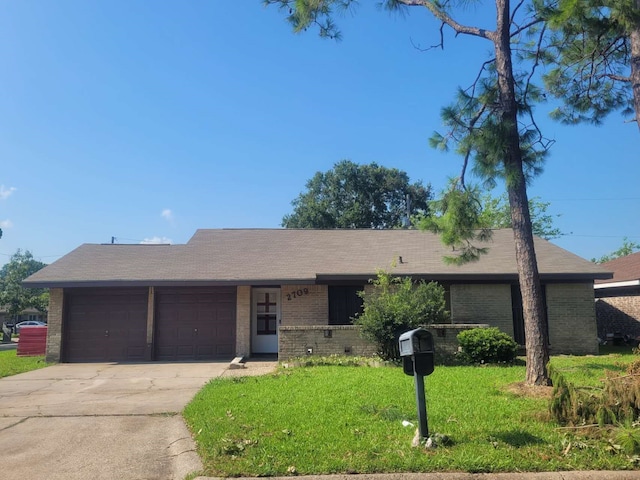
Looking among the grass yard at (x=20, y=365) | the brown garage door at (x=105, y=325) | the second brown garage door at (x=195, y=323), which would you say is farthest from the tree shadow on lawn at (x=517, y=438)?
the brown garage door at (x=105, y=325)

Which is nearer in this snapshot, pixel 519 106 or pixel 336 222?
pixel 519 106

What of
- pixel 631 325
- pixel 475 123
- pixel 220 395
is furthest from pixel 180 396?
pixel 631 325

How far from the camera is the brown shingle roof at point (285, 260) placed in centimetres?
1614

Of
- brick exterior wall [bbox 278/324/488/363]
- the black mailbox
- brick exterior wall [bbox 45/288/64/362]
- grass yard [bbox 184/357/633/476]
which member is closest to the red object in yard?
brick exterior wall [bbox 45/288/64/362]

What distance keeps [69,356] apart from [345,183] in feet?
109

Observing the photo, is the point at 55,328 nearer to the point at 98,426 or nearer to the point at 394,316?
the point at 98,426

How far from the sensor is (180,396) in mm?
9438

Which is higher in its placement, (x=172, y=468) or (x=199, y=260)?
(x=199, y=260)

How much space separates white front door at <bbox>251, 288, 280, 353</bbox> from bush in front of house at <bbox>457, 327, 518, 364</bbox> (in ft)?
22.8

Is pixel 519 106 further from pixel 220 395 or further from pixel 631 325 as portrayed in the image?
pixel 631 325

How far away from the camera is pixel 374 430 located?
6.06 meters

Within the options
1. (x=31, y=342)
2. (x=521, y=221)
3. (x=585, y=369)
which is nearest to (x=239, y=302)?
(x=31, y=342)

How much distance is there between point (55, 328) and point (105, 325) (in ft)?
4.99

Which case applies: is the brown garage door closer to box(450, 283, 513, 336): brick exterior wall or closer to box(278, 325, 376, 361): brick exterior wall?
box(278, 325, 376, 361): brick exterior wall
